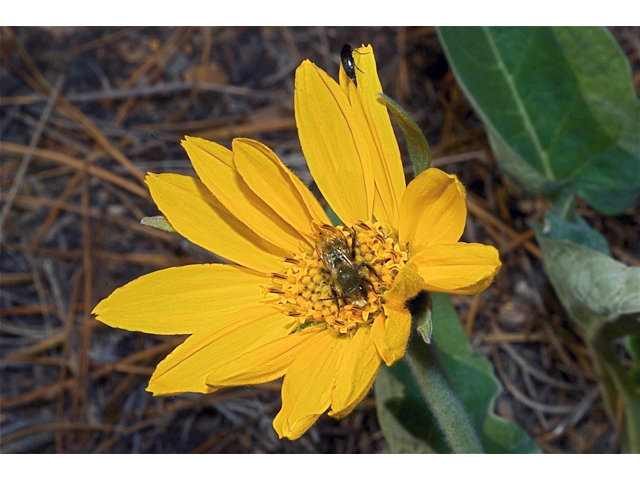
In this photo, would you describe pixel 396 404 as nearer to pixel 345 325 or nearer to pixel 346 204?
pixel 345 325

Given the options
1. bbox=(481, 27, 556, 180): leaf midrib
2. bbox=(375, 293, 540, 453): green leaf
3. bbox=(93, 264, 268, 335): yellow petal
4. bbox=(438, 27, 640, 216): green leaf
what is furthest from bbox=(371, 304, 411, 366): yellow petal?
bbox=(481, 27, 556, 180): leaf midrib

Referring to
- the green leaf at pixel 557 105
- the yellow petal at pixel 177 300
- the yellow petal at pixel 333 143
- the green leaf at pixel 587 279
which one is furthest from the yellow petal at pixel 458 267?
the green leaf at pixel 557 105

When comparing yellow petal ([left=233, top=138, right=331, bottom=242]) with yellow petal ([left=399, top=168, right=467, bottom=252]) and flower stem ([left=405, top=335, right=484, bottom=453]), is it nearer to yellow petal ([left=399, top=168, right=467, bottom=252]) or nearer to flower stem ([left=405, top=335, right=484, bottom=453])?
yellow petal ([left=399, top=168, right=467, bottom=252])

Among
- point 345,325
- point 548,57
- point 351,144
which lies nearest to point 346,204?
point 351,144

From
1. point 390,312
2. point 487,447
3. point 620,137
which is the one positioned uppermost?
point 620,137

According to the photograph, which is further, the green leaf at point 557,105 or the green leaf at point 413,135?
the green leaf at point 557,105

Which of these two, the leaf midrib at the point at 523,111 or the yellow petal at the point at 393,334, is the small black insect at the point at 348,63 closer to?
the yellow petal at the point at 393,334
